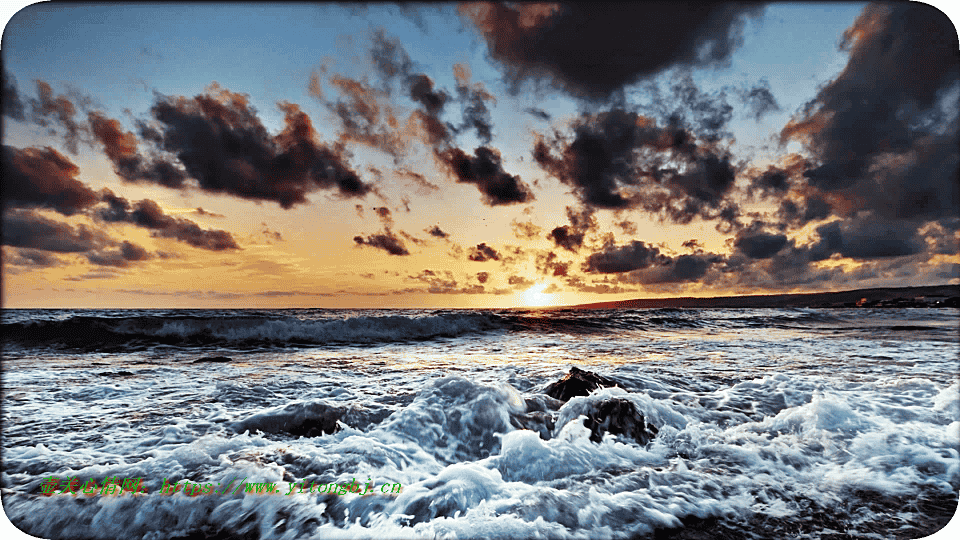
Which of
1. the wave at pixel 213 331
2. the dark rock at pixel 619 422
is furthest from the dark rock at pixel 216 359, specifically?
the dark rock at pixel 619 422

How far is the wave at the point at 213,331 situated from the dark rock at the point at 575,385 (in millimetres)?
10188

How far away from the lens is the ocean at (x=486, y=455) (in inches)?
88.7

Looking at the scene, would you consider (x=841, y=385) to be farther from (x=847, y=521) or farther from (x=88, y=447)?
(x=88, y=447)

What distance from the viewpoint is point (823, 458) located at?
305cm

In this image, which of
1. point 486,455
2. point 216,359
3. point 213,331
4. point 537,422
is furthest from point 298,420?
point 213,331

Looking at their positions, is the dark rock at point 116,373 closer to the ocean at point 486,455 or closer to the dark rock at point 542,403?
the ocean at point 486,455

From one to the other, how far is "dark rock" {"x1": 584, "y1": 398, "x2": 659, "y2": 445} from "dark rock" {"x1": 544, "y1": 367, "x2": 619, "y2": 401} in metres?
0.62

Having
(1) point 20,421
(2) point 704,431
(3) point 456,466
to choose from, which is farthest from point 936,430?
(1) point 20,421

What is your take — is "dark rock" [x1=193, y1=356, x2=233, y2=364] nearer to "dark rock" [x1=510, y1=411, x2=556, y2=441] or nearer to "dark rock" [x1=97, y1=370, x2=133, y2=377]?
"dark rock" [x1=97, y1=370, x2=133, y2=377]

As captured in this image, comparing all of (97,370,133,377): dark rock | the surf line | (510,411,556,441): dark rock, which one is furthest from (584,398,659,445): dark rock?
(97,370,133,377): dark rock

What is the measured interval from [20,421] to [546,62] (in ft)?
22.8

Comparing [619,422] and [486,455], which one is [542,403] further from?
[486,455]

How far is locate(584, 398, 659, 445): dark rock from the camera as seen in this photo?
3533 millimetres

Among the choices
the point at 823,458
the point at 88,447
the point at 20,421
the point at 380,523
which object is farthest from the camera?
the point at 20,421
